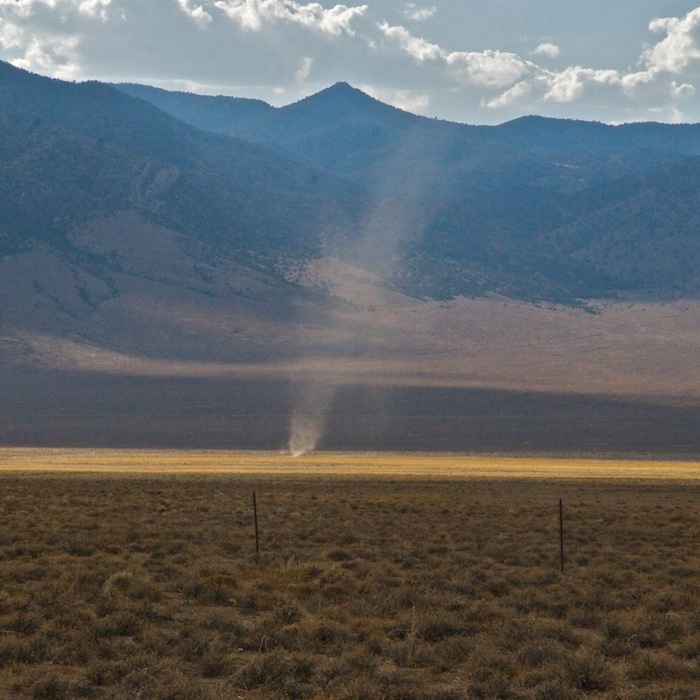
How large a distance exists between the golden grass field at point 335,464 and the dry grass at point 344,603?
58.5 feet

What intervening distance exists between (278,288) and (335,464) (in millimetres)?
85327

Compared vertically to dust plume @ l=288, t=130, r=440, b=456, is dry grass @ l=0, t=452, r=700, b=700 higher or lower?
lower

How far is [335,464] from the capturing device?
48.8 meters

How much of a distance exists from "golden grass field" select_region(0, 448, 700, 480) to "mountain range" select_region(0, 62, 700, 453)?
843 cm

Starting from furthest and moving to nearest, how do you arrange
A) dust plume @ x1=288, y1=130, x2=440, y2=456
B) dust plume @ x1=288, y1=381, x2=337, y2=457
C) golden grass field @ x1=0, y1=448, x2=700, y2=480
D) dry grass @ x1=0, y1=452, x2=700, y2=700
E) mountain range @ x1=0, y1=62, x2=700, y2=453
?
mountain range @ x1=0, y1=62, x2=700, y2=453, dust plume @ x1=288, y1=130, x2=440, y2=456, dust plume @ x1=288, y1=381, x2=337, y2=457, golden grass field @ x1=0, y1=448, x2=700, y2=480, dry grass @ x1=0, y1=452, x2=700, y2=700

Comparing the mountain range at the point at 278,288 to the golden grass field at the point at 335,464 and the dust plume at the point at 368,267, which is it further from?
the golden grass field at the point at 335,464

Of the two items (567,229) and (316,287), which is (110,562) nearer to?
(316,287)

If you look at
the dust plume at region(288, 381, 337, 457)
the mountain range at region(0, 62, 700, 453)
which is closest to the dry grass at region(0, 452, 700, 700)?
the dust plume at region(288, 381, 337, 457)

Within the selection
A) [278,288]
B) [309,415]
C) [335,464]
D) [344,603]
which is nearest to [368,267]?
[278,288]

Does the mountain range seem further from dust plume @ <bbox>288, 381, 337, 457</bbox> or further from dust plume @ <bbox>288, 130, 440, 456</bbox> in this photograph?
dust plume @ <bbox>288, 381, 337, 457</bbox>

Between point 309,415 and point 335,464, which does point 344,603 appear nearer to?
point 335,464

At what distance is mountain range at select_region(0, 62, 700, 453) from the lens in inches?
3573

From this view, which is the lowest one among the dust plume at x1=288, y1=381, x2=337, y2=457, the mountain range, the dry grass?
the dry grass

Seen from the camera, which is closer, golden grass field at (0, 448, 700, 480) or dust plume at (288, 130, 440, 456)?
golden grass field at (0, 448, 700, 480)
